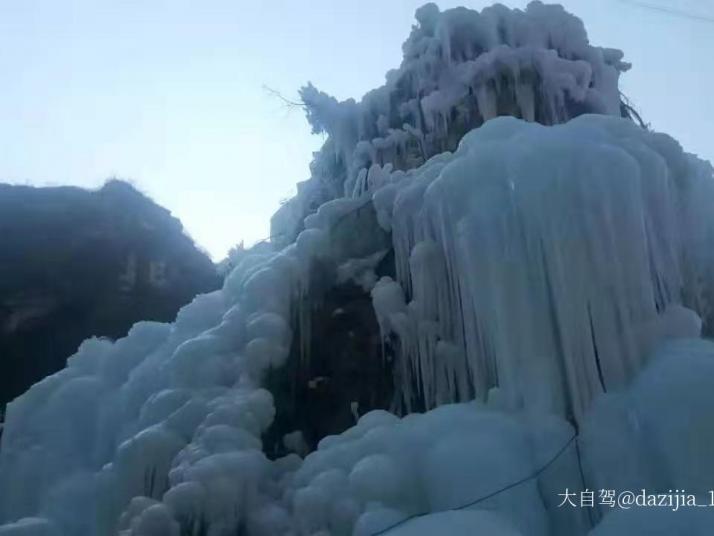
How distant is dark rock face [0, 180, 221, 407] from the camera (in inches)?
536

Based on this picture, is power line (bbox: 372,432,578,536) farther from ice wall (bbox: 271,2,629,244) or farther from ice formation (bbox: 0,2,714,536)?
ice wall (bbox: 271,2,629,244)

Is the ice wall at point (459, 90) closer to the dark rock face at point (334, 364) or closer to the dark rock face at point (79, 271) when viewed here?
the dark rock face at point (334, 364)

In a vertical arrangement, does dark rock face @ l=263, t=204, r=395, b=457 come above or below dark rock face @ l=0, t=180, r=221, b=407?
below

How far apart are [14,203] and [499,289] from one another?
1203 centimetres

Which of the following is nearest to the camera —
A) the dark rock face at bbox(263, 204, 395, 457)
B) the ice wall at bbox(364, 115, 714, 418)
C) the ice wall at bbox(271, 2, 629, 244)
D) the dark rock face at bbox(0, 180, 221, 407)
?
the ice wall at bbox(364, 115, 714, 418)

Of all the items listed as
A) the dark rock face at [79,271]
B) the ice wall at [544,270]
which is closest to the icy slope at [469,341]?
the ice wall at [544,270]

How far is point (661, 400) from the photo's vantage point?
577cm

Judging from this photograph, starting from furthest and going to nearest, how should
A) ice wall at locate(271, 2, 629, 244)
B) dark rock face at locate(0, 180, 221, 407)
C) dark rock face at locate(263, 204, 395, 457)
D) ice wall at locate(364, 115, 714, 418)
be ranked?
dark rock face at locate(0, 180, 221, 407)
ice wall at locate(271, 2, 629, 244)
dark rock face at locate(263, 204, 395, 457)
ice wall at locate(364, 115, 714, 418)

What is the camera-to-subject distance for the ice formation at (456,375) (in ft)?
19.1

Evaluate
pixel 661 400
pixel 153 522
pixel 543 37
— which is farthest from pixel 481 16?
pixel 153 522

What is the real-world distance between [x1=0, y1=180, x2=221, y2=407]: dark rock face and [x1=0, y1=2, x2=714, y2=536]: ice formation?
13.0 ft

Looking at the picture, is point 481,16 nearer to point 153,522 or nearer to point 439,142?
point 439,142

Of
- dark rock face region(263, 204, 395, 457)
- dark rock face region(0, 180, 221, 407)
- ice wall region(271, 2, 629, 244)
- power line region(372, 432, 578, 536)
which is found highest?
ice wall region(271, 2, 629, 244)

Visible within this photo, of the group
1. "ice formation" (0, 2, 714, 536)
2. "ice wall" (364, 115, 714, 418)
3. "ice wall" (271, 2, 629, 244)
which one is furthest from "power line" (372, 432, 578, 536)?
"ice wall" (271, 2, 629, 244)
